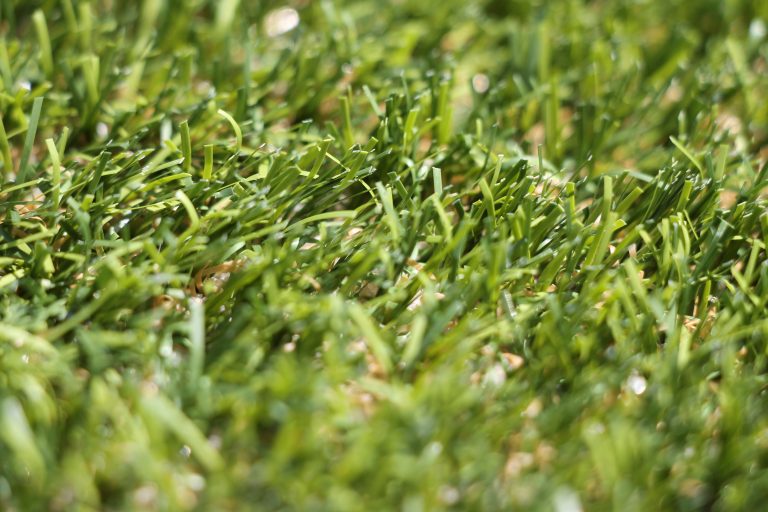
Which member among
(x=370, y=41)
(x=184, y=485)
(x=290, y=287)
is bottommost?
(x=184, y=485)

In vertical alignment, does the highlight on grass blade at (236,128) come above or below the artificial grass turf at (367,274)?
above

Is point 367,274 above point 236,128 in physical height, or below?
below

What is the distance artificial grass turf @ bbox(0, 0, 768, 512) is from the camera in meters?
1.40

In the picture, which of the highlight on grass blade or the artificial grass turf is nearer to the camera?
the artificial grass turf

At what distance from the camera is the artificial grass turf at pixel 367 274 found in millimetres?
1397

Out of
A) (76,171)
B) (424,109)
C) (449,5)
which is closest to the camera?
(76,171)

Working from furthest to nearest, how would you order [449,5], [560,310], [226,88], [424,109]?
[449,5] < [226,88] < [424,109] < [560,310]

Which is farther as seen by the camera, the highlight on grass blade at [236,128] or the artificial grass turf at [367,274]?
the highlight on grass blade at [236,128]

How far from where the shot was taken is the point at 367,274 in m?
1.77

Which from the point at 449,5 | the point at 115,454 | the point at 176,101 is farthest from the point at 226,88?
the point at 115,454

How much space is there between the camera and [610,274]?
66.8 inches

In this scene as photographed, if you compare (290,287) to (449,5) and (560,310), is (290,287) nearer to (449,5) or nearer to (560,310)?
(560,310)

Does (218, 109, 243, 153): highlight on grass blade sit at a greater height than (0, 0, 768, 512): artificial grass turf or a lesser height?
greater

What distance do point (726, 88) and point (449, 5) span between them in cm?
85
